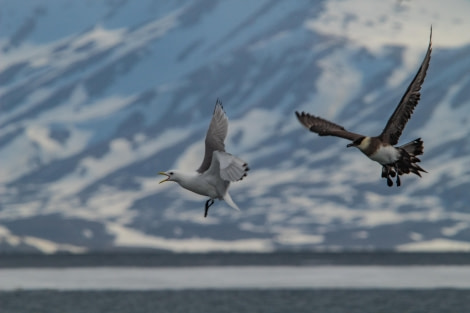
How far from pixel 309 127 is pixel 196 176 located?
2.08m

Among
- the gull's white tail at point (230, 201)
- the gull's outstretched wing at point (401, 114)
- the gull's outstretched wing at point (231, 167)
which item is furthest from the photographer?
the gull's outstretched wing at point (401, 114)

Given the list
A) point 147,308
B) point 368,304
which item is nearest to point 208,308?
point 147,308

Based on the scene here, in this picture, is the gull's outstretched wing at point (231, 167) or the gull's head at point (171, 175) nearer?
the gull's outstretched wing at point (231, 167)

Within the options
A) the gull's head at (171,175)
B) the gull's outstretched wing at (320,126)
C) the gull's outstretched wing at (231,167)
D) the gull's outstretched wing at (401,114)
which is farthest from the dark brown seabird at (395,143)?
the gull's head at (171,175)

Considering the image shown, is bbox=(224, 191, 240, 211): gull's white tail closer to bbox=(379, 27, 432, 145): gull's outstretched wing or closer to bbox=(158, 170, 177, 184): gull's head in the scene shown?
bbox=(158, 170, 177, 184): gull's head

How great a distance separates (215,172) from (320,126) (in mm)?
1975

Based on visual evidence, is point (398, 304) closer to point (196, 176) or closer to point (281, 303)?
point (281, 303)

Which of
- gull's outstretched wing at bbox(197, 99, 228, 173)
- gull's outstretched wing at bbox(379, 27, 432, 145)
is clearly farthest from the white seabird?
gull's outstretched wing at bbox(379, 27, 432, 145)

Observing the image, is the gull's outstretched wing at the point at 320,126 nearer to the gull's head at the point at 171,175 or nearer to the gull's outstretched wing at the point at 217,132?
the gull's outstretched wing at the point at 217,132

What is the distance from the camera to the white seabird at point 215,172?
16969 millimetres

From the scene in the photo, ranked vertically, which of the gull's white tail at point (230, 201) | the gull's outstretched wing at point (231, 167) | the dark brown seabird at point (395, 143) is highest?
the dark brown seabird at point (395, 143)

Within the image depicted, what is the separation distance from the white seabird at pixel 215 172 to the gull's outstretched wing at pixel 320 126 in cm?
135

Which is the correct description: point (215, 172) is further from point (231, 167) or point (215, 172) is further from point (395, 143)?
point (395, 143)

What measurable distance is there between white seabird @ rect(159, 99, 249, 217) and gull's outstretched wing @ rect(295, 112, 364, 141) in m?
1.35
